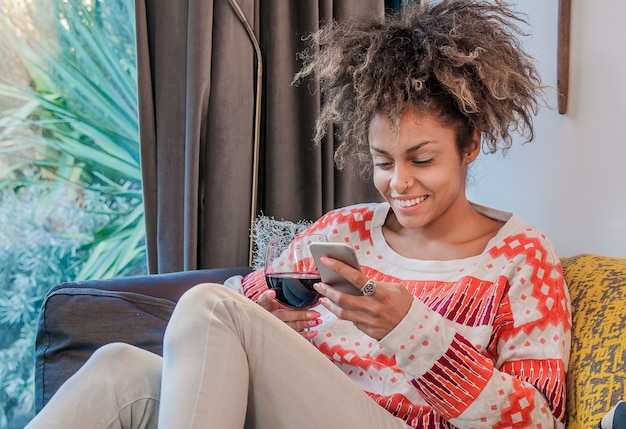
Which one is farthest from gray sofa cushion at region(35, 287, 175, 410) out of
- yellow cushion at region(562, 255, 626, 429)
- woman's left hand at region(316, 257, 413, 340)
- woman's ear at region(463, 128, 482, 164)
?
yellow cushion at region(562, 255, 626, 429)

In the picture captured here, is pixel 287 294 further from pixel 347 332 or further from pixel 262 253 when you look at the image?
pixel 262 253

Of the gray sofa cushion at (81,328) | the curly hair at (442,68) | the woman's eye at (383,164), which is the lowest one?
the gray sofa cushion at (81,328)

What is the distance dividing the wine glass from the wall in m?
0.57

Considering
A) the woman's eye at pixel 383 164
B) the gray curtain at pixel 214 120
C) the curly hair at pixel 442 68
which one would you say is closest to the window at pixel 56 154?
the gray curtain at pixel 214 120

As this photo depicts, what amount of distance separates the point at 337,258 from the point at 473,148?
0.44 metres

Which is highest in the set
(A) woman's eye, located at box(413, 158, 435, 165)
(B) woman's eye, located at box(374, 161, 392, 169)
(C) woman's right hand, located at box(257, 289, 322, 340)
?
(A) woman's eye, located at box(413, 158, 435, 165)

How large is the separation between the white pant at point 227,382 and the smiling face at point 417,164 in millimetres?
335

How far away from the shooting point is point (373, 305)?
103cm

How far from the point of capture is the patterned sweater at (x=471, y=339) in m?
1.05

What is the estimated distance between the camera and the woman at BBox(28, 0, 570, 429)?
41.1 inches

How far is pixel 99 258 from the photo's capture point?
205 centimetres

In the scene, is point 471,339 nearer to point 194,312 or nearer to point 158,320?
point 194,312

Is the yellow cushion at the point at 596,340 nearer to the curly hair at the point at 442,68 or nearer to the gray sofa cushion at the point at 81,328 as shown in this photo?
the curly hair at the point at 442,68

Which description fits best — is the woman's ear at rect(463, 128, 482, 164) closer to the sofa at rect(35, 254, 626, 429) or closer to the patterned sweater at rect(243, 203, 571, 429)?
the patterned sweater at rect(243, 203, 571, 429)
